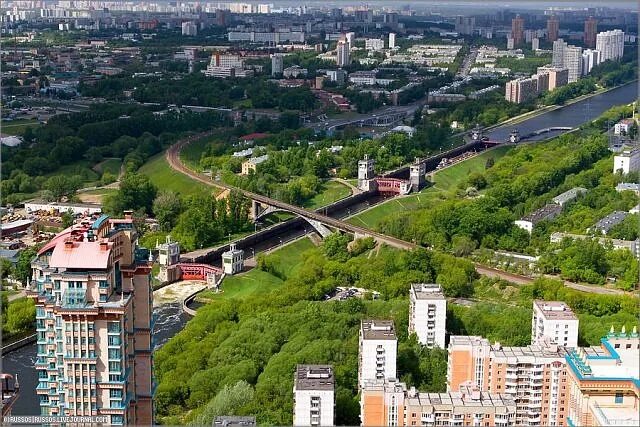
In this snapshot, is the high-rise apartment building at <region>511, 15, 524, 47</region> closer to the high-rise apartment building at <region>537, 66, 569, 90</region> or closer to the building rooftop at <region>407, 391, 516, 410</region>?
the high-rise apartment building at <region>537, 66, 569, 90</region>

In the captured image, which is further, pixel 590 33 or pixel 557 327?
pixel 590 33

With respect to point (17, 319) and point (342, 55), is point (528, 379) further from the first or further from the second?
point (342, 55)

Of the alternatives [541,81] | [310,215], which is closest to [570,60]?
[541,81]

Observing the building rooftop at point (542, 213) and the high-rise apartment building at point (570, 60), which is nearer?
the building rooftop at point (542, 213)

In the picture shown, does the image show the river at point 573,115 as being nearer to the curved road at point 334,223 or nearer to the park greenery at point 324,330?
the curved road at point 334,223

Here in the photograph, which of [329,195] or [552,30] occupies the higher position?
[552,30]

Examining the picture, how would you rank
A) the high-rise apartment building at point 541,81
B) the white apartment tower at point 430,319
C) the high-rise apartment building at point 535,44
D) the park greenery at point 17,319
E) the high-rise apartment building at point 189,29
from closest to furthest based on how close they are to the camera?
the white apartment tower at point 430,319 < the park greenery at point 17,319 < the high-rise apartment building at point 541,81 < the high-rise apartment building at point 535,44 < the high-rise apartment building at point 189,29

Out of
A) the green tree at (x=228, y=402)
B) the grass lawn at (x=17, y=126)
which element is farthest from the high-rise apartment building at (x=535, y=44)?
the green tree at (x=228, y=402)

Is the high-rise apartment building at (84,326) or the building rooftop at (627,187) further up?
the high-rise apartment building at (84,326)
